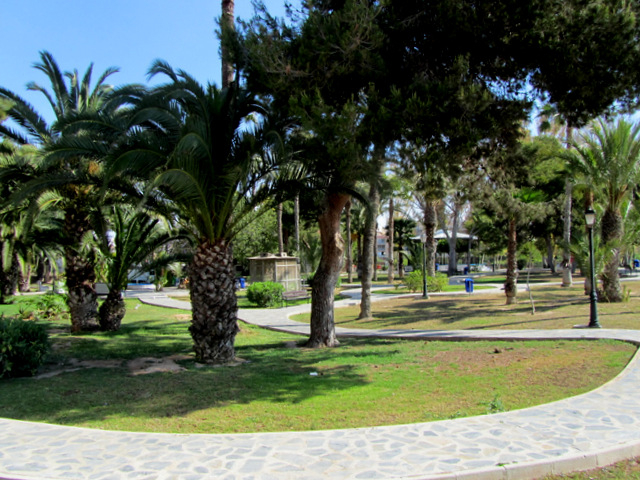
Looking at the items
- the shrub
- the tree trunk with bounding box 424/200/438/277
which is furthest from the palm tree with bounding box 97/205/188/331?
the shrub

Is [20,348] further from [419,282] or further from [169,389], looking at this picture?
[419,282]

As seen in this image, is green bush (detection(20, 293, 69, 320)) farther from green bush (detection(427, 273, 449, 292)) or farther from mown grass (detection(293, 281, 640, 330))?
green bush (detection(427, 273, 449, 292))

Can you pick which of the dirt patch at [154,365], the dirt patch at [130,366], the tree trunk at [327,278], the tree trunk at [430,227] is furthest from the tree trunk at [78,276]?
the tree trunk at [430,227]

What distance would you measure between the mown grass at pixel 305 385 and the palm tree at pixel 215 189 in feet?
3.12

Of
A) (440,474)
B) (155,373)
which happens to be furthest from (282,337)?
(440,474)

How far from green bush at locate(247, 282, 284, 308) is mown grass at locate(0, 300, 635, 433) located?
38.1ft

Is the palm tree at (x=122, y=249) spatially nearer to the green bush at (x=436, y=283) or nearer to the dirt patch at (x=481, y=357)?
the dirt patch at (x=481, y=357)

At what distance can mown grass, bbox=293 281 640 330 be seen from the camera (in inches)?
555

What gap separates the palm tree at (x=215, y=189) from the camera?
8844mm

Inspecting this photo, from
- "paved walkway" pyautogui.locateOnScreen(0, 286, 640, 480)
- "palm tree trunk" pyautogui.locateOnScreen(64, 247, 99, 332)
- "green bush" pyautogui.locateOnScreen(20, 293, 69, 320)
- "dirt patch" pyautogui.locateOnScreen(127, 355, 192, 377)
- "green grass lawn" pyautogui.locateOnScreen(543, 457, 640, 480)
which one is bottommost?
"dirt patch" pyautogui.locateOnScreen(127, 355, 192, 377)

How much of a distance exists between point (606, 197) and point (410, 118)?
41.7 ft

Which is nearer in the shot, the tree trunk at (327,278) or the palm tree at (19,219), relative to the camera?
the palm tree at (19,219)

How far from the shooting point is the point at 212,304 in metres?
9.26

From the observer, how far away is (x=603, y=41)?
8859 mm
